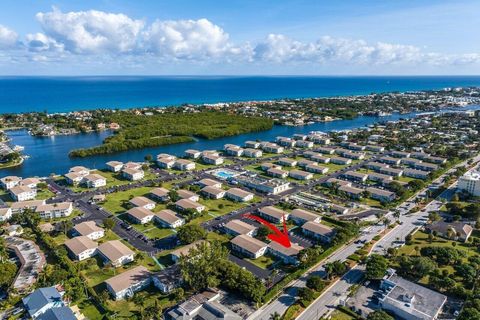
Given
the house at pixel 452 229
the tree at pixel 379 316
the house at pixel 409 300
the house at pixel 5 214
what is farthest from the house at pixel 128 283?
the house at pixel 452 229

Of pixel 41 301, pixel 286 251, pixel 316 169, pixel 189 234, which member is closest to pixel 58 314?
pixel 41 301

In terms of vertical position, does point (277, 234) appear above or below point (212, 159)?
below

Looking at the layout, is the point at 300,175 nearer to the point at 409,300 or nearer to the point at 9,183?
the point at 409,300

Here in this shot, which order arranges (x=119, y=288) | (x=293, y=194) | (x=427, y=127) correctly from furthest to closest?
(x=427, y=127) → (x=293, y=194) → (x=119, y=288)

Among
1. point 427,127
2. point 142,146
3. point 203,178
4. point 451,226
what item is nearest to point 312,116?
point 427,127

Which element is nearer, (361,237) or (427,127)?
(361,237)

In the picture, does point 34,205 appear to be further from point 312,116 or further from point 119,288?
point 312,116

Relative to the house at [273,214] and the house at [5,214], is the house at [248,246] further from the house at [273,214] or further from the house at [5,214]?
the house at [5,214]
